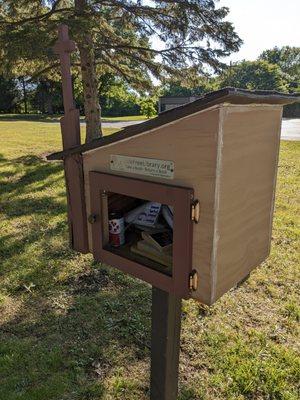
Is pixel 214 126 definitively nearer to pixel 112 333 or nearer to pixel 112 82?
pixel 112 333

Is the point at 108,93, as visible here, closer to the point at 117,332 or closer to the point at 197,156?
the point at 117,332

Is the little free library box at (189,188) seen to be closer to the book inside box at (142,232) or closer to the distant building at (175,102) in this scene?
the book inside box at (142,232)

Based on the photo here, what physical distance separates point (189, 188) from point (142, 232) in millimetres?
510

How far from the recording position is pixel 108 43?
32.7 ft

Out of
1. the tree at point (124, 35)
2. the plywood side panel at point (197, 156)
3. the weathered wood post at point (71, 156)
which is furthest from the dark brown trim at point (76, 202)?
the tree at point (124, 35)

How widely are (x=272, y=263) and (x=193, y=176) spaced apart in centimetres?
330

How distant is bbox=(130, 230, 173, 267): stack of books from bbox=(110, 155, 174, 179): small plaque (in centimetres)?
35

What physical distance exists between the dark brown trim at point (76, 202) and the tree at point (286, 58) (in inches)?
3429

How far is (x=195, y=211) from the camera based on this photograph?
4.28 ft

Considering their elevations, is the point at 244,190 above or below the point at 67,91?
below

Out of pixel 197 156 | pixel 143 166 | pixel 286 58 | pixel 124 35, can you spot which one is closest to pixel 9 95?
pixel 124 35

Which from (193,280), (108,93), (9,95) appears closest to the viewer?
(193,280)

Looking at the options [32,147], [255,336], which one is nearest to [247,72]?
[32,147]

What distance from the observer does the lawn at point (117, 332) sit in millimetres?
2516
